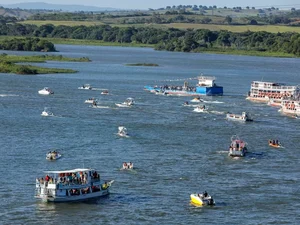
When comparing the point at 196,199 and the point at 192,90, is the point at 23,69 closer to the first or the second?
the point at 192,90

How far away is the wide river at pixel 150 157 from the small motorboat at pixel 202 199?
1.33 feet

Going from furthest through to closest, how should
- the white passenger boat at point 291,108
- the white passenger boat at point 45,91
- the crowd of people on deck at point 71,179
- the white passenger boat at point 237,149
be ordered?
the white passenger boat at point 45,91 < the white passenger boat at point 291,108 < the white passenger boat at point 237,149 < the crowd of people on deck at point 71,179

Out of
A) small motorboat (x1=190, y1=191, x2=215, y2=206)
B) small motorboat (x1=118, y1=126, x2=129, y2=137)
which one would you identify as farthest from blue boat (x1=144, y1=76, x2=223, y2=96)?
Answer: small motorboat (x1=190, y1=191, x2=215, y2=206)

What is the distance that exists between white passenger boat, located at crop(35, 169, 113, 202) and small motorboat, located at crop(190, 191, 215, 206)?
555 centimetres

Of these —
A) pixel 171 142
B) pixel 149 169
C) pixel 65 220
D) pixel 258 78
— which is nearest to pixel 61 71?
pixel 258 78

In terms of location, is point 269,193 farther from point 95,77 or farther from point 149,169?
point 95,77

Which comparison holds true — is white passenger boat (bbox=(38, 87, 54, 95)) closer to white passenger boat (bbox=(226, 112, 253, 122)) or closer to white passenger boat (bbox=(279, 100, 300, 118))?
white passenger boat (bbox=(226, 112, 253, 122))

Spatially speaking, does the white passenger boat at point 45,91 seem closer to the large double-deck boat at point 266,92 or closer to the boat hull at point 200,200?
the large double-deck boat at point 266,92

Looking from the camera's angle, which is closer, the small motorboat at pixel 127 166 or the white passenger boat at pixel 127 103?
the small motorboat at pixel 127 166

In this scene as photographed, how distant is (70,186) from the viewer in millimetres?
51250

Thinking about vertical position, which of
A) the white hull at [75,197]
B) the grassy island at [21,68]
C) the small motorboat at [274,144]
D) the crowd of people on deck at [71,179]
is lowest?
the grassy island at [21,68]

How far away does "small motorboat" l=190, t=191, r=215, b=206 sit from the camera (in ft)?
167

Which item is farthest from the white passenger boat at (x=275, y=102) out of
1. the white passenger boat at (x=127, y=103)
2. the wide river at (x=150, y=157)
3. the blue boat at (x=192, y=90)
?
the white passenger boat at (x=127, y=103)

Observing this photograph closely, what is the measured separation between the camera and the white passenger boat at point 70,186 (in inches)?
2000
